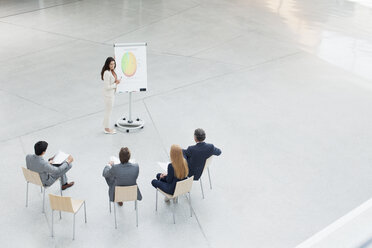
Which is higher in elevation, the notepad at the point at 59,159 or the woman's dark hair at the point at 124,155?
the woman's dark hair at the point at 124,155

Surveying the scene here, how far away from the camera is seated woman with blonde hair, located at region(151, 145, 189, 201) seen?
19.7 feet

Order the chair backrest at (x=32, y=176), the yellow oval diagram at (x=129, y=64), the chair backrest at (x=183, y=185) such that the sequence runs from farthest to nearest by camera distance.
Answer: the yellow oval diagram at (x=129, y=64) < the chair backrest at (x=32, y=176) < the chair backrest at (x=183, y=185)

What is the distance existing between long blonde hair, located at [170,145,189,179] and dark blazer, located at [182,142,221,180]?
12.6 inches

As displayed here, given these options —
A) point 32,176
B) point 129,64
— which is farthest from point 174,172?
point 129,64

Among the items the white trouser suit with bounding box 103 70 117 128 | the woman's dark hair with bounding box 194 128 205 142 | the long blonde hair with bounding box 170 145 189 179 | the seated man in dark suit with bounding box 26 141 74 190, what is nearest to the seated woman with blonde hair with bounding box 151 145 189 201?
the long blonde hair with bounding box 170 145 189 179

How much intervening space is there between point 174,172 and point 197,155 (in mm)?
478

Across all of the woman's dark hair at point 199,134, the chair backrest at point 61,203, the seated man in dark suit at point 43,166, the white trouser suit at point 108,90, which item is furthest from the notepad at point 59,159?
the woman's dark hair at point 199,134

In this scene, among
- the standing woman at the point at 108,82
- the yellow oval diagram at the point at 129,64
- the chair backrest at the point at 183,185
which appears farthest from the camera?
the yellow oval diagram at the point at 129,64

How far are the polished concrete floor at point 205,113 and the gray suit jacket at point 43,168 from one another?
64cm

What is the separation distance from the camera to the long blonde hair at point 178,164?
19.6 feet

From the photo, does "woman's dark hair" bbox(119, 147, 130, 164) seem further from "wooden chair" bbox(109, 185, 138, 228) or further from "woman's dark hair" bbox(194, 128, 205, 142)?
"woman's dark hair" bbox(194, 128, 205, 142)

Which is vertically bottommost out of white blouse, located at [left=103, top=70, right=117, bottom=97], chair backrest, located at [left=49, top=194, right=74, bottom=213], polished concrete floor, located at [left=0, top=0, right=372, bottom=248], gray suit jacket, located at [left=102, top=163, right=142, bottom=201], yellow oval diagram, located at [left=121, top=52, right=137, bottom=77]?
polished concrete floor, located at [left=0, top=0, right=372, bottom=248]

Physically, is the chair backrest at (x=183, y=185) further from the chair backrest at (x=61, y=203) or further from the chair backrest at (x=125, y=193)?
the chair backrest at (x=61, y=203)

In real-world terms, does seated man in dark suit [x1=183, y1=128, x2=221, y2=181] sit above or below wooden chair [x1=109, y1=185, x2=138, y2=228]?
above
